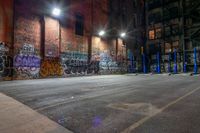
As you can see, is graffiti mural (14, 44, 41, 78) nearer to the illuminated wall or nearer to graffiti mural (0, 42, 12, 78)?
graffiti mural (0, 42, 12, 78)

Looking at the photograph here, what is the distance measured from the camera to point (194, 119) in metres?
3.58

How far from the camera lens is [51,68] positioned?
64.1 feet

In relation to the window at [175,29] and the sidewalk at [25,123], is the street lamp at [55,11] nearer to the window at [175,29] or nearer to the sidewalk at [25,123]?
the sidewalk at [25,123]

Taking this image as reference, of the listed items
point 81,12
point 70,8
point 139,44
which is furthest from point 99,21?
point 139,44

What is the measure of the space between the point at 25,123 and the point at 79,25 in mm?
21254

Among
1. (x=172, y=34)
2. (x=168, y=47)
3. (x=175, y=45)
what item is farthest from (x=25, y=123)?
(x=172, y=34)

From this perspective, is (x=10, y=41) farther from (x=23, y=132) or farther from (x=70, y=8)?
(x=23, y=132)

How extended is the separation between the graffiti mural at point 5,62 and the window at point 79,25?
947 centimetres

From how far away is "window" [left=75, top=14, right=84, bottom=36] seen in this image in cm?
2331

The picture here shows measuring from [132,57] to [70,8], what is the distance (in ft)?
54.9

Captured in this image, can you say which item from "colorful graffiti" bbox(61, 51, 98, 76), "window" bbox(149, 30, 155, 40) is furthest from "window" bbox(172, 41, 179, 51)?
"colorful graffiti" bbox(61, 51, 98, 76)

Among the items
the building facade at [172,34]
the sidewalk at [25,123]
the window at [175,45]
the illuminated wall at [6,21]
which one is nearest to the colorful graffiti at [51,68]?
the illuminated wall at [6,21]

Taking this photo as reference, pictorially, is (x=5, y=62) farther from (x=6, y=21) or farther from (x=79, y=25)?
(x=79, y=25)

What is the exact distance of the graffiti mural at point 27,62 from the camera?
16.8 metres
